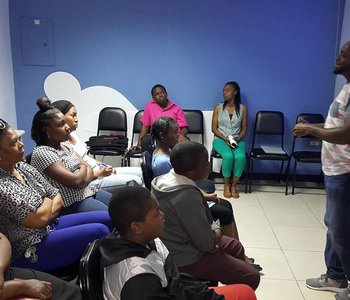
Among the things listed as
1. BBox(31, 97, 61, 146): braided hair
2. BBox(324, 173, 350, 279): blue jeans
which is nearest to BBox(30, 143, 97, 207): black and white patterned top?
BBox(31, 97, 61, 146): braided hair

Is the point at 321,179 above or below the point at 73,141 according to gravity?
below

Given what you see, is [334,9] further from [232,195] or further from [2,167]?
[2,167]

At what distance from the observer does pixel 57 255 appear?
1.59 m

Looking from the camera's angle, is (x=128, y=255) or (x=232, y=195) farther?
(x=232, y=195)

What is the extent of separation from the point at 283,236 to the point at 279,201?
3.01 feet

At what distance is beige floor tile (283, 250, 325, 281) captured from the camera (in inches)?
98.2

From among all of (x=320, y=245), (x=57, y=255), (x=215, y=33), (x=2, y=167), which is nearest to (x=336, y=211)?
(x=320, y=245)

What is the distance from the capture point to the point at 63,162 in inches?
85.8

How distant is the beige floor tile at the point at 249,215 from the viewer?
339 cm

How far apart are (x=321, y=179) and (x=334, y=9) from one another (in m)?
2.19

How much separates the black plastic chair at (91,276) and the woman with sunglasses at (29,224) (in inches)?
21.2

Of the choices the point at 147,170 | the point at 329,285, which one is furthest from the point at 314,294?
the point at 147,170

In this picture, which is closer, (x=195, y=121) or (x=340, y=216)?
(x=340, y=216)

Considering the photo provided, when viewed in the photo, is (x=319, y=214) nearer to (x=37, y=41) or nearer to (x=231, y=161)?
(x=231, y=161)
